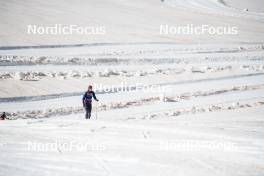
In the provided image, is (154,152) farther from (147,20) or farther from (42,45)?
(147,20)

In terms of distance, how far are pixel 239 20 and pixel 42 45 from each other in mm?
18303

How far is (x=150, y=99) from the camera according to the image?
17.9m

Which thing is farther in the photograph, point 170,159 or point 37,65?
point 37,65

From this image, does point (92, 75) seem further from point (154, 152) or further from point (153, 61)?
point (154, 152)

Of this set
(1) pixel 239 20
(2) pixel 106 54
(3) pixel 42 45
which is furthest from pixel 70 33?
(1) pixel 239 20

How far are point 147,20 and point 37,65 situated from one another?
1481 cm

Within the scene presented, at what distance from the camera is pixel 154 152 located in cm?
1080

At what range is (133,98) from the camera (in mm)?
17953

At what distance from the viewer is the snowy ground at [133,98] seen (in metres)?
10.3

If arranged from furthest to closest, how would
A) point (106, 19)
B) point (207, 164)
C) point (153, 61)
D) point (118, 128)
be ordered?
point (106, 19)
point (153, 61)
point (118, 128)
point (207, 164)

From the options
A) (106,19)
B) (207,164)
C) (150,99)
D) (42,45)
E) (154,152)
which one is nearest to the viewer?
(207,164)

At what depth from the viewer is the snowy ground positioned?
33.8ft

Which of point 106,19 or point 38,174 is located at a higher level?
point 106,19

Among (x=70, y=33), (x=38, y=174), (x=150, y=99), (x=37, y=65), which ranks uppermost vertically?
(x=70, y=33)
